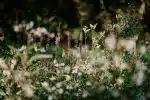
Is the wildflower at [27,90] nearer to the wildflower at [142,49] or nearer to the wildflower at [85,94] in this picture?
the wildflower at [85,94]

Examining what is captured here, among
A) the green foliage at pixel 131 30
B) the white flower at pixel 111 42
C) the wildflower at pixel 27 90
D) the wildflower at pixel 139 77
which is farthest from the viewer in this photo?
the green foliage at pixel 131 30

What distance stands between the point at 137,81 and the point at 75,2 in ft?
7.45

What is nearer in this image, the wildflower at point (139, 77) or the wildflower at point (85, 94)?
the wildflower at point (85, 94)

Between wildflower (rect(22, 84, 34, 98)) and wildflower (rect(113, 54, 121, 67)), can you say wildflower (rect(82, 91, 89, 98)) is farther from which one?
wildflower (rect(113, 54, 121, 67))

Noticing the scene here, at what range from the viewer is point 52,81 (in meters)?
4.72

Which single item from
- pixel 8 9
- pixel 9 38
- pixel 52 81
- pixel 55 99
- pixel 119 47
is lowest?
pixel 55 99

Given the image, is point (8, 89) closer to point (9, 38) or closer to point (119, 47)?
point (119, 47)

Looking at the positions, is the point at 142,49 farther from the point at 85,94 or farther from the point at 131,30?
the point at 85,94

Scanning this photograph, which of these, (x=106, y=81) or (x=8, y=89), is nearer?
(x=8, y=89)

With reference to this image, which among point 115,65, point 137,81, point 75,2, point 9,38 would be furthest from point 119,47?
point 9,38

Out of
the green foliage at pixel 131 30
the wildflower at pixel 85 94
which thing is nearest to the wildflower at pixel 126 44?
the green foliage at pixel 131 30

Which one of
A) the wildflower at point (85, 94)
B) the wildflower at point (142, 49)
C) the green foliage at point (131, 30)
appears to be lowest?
the wildflower at point (85, 94)

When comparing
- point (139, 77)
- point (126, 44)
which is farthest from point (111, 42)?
point (139, 77)

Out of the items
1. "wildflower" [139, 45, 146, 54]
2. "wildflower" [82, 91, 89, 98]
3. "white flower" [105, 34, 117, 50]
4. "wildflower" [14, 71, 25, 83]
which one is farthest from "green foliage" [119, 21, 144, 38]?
"wildflower" [14, 71, 25, 83]
